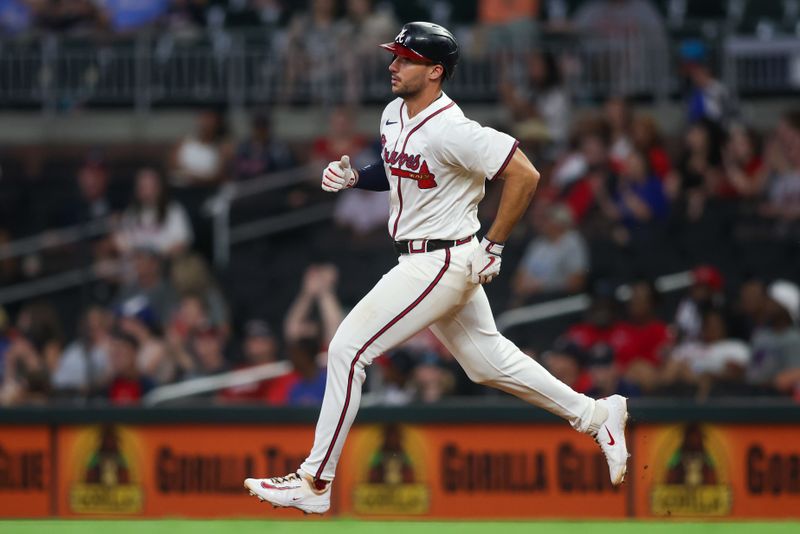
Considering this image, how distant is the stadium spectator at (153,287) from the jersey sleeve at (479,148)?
5.64m

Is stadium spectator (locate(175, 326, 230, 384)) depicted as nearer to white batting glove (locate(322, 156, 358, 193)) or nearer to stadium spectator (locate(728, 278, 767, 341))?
stadium spectator (locate(728, 278, 767, 341))

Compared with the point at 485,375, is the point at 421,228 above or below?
above

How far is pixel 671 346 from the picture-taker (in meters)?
10.2

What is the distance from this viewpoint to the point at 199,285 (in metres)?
11.4

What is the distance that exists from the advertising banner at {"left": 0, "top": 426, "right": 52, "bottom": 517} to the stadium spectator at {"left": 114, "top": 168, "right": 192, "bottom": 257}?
2.72 meters

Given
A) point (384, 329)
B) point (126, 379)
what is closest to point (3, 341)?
point (126, 379)

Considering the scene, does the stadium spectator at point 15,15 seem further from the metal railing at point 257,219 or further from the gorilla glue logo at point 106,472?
the gorilla glue logo at point 106,472

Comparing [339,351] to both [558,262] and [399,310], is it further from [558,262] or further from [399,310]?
[558,262]

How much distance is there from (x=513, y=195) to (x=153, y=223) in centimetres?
647

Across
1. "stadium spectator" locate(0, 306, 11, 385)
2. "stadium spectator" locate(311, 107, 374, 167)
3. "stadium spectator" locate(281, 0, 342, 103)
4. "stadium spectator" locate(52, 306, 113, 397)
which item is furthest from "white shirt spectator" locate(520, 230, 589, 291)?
"stadium spectator" locate(0, 306, 11, 385)

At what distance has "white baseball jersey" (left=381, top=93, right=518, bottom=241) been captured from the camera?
241 inches

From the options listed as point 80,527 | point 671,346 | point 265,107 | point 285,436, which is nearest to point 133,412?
point 285,436

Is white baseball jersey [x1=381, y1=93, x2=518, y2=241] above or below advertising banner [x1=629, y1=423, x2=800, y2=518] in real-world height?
above

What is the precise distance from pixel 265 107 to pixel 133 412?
215 inches
